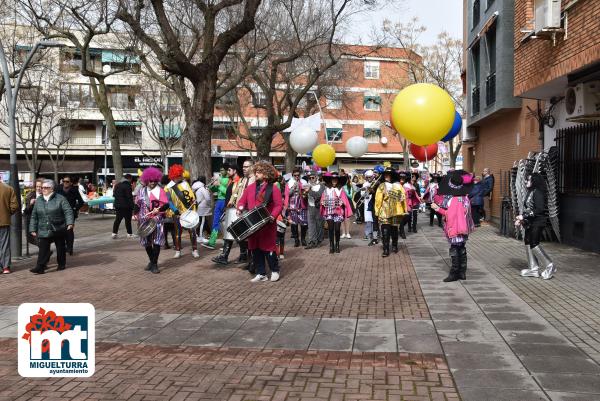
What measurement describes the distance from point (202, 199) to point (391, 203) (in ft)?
15.4

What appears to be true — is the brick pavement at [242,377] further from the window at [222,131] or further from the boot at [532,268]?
the window at [222,131]

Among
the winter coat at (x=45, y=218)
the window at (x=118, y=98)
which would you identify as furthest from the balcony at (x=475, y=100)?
the window at (x=118, y=98)

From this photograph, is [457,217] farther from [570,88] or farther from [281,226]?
[570,88]

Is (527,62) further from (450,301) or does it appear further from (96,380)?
(96,380)

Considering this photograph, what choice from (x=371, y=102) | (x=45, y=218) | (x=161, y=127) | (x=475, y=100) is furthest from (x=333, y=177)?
(x=371, y=102)

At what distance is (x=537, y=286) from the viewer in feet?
25.7

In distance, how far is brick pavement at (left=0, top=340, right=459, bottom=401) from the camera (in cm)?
→ 409

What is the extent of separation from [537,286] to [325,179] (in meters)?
5.69

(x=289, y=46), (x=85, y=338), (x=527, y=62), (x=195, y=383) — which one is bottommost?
(x=195, y=383)

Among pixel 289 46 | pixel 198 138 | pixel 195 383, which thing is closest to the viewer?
pixel 195 383

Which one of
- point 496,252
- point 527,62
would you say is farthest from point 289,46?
point 496,252

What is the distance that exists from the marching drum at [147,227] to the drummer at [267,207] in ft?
5.63

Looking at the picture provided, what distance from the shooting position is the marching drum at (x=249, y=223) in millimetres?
8125

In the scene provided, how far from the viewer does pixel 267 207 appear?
27.9ft
